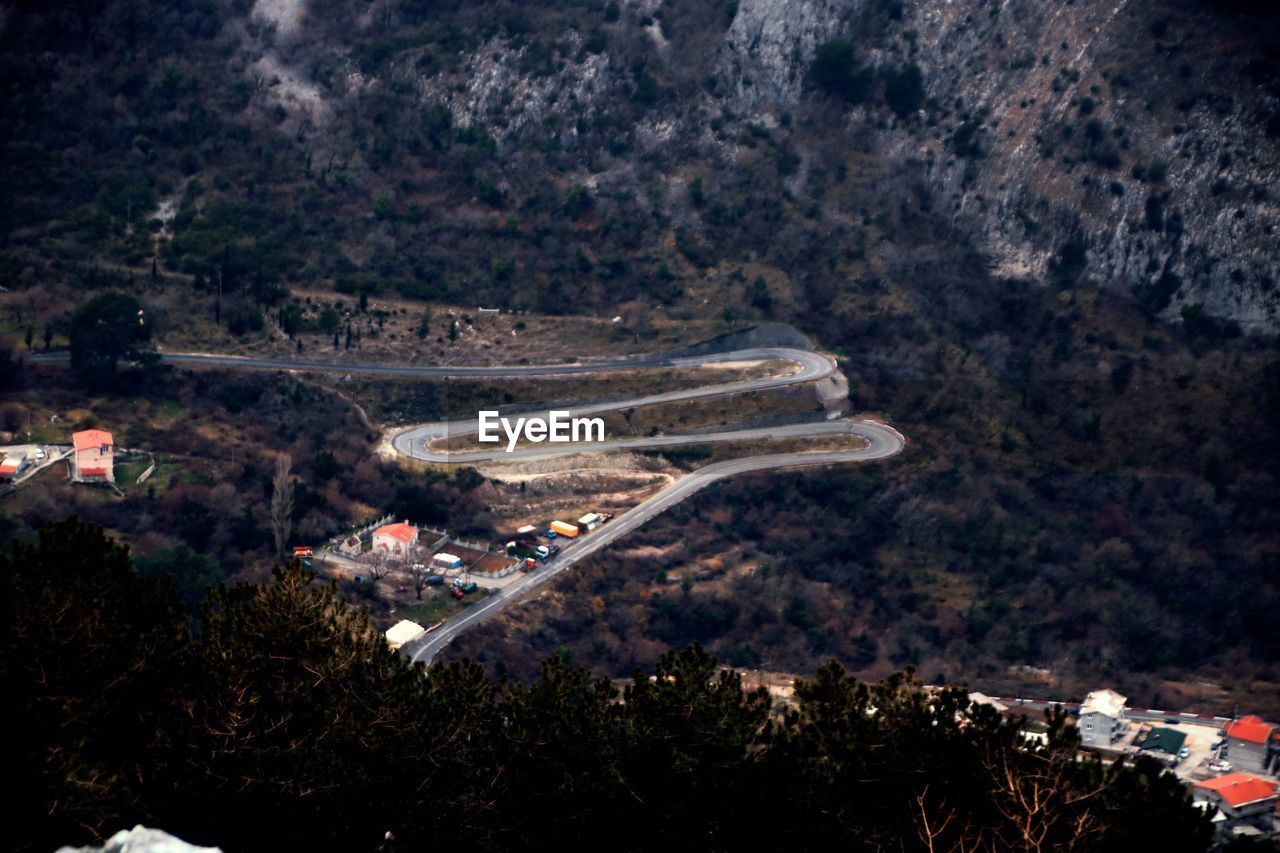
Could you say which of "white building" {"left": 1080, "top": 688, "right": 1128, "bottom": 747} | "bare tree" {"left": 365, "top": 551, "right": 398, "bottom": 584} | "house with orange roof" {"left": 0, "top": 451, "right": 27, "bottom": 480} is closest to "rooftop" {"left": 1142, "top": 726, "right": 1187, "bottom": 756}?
"white building" {"left": 1080, "top": 688, "right": 1128, "bottom": 747}

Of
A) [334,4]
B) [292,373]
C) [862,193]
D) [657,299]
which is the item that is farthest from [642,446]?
[334,4]

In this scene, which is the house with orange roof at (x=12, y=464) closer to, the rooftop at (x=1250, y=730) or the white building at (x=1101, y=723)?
the white building at (x=1101, y=723)

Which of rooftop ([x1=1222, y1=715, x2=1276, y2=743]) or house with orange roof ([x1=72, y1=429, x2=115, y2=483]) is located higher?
house with orange roof ([x1=72, y1=429, x2=115, y2=483])

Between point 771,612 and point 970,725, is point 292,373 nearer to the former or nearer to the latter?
point 771,612

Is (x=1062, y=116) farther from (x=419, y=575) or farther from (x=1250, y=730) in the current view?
(x=419, y=575)

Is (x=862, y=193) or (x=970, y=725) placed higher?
(x=862, y=193)

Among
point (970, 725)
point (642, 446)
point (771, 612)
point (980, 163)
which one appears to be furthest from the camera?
point (980, 163)

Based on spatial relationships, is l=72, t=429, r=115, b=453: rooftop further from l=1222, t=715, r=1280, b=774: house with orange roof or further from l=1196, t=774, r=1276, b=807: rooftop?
l=1222, t=715, r=1280, b=774: house with orange roof
